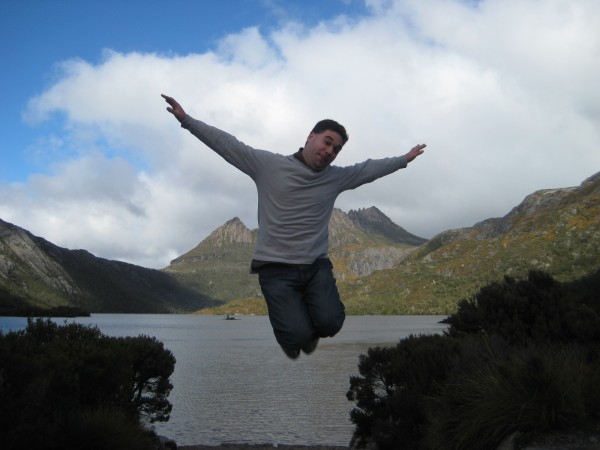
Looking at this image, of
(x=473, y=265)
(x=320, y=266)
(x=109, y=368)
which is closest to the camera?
(x=320, y=266)

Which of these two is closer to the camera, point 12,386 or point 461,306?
point 12,386

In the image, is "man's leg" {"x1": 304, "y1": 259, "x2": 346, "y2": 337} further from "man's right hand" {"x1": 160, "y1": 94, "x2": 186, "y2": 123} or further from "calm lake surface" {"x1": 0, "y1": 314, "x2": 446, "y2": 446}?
"calm lake surface" {"x1": 0, "y1": 314, "x2": 446, "y2": 446}

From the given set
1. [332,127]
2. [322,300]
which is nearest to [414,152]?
[332,127]

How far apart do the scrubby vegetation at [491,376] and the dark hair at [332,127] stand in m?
4.29

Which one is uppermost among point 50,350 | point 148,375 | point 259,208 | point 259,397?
point 259,208

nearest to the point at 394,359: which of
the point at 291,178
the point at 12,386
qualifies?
the point at 12,386

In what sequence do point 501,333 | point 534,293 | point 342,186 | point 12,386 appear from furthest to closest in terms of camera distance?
point 534,293 < point 501,333 < point 12,386 < point 342,186

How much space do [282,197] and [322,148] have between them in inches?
25.5

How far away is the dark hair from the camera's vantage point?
20.2 feet

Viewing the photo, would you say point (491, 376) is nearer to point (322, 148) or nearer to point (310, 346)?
point (310, 346)

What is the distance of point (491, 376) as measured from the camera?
330 inches

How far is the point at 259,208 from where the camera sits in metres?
6.36

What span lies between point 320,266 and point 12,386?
19.6 ft

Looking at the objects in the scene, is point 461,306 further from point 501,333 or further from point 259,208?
point 259,208
